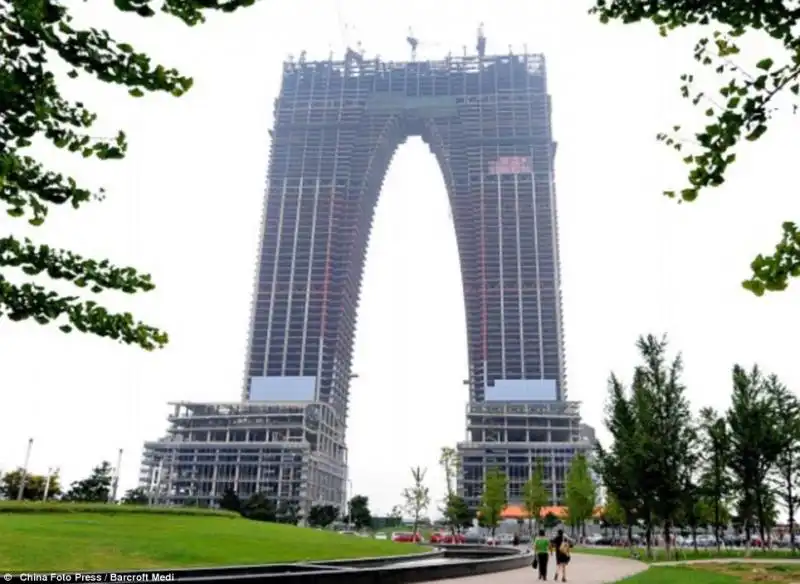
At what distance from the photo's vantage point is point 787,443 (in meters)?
40.8

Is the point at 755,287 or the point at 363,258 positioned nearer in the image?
the point at 755,287

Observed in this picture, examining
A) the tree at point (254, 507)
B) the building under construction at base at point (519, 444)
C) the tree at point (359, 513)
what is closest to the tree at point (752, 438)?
the tree at point (254, 507)

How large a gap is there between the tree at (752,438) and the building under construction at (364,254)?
296ft

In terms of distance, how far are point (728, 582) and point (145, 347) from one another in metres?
18.8

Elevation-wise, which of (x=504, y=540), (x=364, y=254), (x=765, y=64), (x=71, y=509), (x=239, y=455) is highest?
(x=364, y=254)

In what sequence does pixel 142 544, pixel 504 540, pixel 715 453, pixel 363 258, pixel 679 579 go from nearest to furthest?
1. pixel 679 579
2. pixel 142 544
3. pixel 715 453
4. pixel 504 540
5. pixel 363 258

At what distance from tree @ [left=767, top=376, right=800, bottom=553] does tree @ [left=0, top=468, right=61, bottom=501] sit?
79.9 meters

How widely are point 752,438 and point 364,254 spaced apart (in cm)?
15212

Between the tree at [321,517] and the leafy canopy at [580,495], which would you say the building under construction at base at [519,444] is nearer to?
the tree at [321,517]

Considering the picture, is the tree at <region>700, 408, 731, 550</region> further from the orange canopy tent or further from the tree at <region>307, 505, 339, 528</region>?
the tree at <region>307, 505, 339, 528</region>

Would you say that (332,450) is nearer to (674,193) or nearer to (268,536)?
(268,536)

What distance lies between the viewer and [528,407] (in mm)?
139375

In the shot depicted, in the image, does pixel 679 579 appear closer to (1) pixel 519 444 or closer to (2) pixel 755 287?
(2) pixel 755 287

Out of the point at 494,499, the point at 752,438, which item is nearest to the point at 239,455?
the point at 494,499
